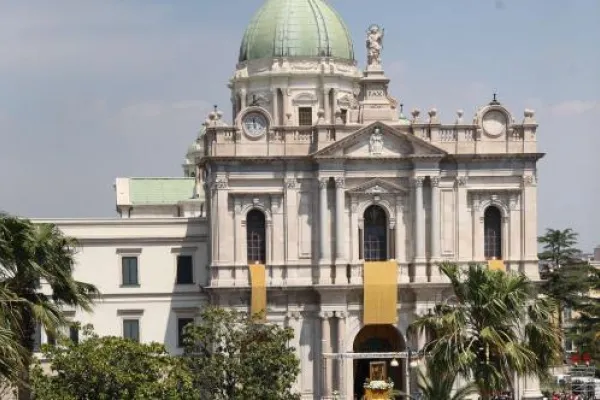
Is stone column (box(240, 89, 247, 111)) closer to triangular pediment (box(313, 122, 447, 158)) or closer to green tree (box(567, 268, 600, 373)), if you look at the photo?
triangular pediment (box(313, 122, 447, 158))

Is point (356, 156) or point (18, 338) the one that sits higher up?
point (356, 156)

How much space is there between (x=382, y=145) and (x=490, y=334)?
2721cm

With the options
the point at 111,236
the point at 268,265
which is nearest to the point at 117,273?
the point at 111,236

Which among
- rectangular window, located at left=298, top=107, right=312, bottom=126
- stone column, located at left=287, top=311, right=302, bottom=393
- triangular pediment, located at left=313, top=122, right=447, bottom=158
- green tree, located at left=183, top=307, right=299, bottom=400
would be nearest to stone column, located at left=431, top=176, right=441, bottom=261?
triangular pediment, located at left=313, top=122, right=447, bottom=158

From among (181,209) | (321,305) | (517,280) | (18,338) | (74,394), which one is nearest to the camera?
(18,338)

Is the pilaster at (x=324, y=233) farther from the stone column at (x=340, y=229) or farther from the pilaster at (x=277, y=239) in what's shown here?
the pilaster at (x=277, y=239)

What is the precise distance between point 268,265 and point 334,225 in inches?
151

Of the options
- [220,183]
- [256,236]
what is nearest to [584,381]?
[256,236]

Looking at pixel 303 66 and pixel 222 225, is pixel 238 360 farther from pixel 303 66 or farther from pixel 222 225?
pixel 303 66

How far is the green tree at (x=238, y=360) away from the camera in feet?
198

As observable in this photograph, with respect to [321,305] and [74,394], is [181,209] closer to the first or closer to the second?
[321,305]

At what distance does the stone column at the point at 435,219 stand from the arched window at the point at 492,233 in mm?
2912

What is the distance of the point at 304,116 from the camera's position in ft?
268

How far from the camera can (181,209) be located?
9556 cm
